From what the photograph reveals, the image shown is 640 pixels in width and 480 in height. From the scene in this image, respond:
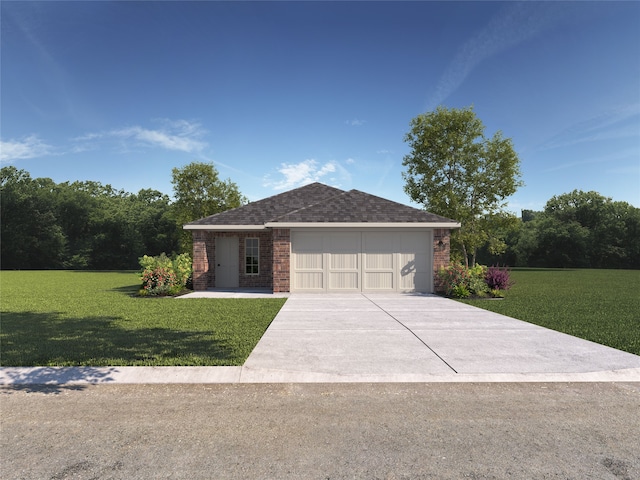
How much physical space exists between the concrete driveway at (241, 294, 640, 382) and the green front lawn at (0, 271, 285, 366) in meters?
0.78

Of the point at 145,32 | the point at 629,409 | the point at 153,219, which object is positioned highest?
the point at 145,32

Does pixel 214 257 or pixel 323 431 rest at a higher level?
pixel 214 257

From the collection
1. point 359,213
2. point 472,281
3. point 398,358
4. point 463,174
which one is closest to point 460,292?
point 472,281

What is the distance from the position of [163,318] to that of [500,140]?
95.7 feet

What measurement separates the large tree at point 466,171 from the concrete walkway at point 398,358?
21.3m

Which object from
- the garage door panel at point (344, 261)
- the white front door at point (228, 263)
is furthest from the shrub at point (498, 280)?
the white front door at point (228, 263)

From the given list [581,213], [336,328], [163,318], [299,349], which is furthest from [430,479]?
[581,213]

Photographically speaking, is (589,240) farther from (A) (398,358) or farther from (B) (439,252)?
(A) (398,358)

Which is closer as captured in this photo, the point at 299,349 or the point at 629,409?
the point at 629,409

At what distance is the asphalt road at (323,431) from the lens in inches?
112

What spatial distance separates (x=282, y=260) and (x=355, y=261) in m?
3.07

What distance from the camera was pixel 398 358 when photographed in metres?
5.82

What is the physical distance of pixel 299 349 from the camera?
20.8 ft

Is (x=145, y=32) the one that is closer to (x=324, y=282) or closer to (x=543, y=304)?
(x=324, y=282)
